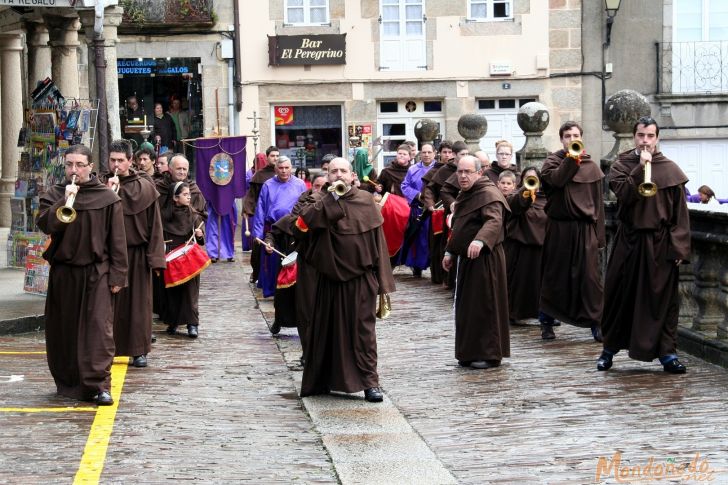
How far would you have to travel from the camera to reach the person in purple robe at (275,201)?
52.5ft

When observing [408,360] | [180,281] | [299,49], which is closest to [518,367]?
[408,360]

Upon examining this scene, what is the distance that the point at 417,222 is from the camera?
65.6 feet

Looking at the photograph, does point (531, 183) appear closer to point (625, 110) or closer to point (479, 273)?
point (479, 273)

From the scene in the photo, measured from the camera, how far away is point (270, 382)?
11672 millimetres

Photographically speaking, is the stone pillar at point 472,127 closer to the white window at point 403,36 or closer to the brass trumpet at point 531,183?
the white window at point 403,36

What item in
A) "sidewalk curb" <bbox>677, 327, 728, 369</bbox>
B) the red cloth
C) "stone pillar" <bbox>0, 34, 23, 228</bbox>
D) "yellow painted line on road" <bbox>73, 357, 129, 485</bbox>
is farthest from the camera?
"stone pillar" <bbox>0, 34, 23, 228</bbox>

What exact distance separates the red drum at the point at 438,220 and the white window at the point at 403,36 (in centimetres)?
1173

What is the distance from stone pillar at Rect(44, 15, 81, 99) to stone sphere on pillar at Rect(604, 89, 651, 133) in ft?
25.7

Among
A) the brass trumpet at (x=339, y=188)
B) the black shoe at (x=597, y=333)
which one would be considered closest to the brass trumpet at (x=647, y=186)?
the brass trumpet at (x=339, y=188)

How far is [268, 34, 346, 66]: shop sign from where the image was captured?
1168 inches

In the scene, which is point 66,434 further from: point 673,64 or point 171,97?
point 673,64

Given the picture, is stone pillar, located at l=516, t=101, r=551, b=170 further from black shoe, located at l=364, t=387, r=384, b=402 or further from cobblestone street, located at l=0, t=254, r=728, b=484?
black shoe, located at l=364, t=387, r=384, b=402

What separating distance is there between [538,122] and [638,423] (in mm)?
10341

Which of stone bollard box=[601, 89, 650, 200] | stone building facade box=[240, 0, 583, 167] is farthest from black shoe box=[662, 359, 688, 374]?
stone building facade box=[240, 0, 583, 167]
